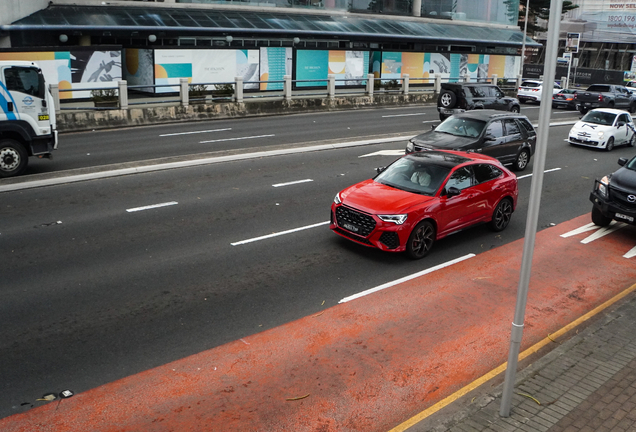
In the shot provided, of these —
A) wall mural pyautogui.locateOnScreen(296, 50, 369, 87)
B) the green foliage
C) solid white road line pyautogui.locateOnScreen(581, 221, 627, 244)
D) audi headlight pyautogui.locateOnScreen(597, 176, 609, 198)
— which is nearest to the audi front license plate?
solid white road line pyautogui.locateOnScreen(581, 221, 627, 244)

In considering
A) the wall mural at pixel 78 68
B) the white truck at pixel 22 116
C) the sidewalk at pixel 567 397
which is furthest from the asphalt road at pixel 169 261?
the wall mural at pixel 78 68

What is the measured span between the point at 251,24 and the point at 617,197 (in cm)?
2945

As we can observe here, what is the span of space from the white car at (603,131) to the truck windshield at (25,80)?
19365 mm

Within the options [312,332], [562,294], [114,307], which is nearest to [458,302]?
[562,294]

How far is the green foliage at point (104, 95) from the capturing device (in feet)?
83.9

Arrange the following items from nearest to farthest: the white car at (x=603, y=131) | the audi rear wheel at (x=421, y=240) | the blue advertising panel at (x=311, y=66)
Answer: the audi rear wheel at (x=421, y=240), the white car at (x=603, y=131), the blue advertising panel at (x=311, y=66)

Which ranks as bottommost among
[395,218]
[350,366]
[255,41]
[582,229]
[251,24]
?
[350,366]

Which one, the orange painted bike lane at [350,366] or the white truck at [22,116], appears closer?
the orange painted bike lane at [350,366]

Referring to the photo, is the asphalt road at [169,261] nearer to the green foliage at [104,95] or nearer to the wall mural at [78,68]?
the green foliage at [104,95]

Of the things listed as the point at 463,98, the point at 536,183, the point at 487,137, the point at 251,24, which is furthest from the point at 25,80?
the point at 251,24

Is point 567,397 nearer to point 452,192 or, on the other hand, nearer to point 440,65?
point 452,192

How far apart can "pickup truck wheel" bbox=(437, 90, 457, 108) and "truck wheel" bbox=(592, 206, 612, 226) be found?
620 inches

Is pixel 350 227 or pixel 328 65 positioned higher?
pixel 328 65

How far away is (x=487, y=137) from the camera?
17.8 m
